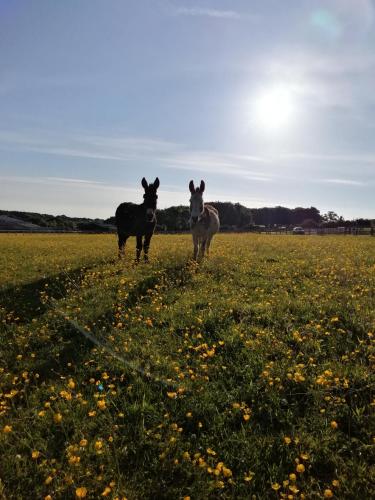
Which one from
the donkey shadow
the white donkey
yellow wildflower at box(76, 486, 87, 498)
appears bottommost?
yellow wildflower at box(76, 486, 87, 498)

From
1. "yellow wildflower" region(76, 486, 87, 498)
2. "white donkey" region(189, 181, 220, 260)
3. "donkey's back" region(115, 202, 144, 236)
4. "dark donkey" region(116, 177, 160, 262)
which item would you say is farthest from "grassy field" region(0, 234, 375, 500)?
"donkey's back" region(115, 202, 144, 236)

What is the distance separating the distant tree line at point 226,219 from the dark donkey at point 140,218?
1691mm

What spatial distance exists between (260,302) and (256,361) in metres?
2.60

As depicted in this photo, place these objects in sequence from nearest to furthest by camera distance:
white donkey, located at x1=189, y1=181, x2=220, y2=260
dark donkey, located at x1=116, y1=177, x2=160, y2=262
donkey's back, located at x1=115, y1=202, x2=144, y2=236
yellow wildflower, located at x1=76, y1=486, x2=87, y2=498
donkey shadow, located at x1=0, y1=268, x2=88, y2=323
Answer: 1. yellow wildflower, located at x1=76, y1=486, x2=87, y2=498
2. donkey shadow, located at x1=0, y1=268, x2=88, y2=323
3. white donkey, located at x1=189, y1=181, x2=220, y2=260
4. dark donkey, located at x1=116, y1=177, x2=160, y2=262
5. donkey's back, located at x1=115, y1=202, x2=144, y2=236

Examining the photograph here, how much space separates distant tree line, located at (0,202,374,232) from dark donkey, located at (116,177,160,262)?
66.6 inches

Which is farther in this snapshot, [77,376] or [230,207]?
[230,207]

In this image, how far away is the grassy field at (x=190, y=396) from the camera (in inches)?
139

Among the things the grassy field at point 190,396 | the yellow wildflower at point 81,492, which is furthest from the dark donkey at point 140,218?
the yellow wildflower at point 81,492

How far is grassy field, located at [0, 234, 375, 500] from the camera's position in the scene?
11.6ft

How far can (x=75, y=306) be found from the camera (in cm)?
840

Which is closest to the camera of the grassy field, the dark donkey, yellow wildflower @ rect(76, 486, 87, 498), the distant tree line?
yellow wildflower @ rect(76, 486, 87, 498)

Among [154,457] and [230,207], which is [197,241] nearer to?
[154,457]

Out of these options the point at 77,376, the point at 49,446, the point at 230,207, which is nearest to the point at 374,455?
the point at 49,446

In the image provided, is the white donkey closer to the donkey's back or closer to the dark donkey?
the dark donkey
